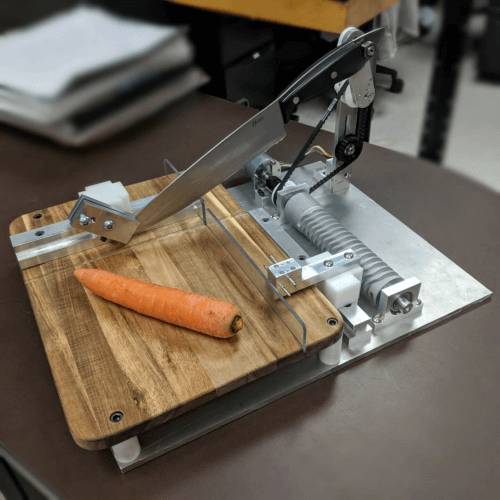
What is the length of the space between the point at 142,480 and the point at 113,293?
0.23 meters

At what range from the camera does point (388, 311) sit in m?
0.74

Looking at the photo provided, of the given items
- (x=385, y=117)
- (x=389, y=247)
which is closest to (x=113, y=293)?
(x=389, y=247)

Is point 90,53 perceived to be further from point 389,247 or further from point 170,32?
point 389,247

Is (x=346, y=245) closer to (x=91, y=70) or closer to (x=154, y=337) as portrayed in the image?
(x=154, y=337)

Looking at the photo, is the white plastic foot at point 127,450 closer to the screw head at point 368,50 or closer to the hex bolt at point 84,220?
the hex bolt at point 84,220

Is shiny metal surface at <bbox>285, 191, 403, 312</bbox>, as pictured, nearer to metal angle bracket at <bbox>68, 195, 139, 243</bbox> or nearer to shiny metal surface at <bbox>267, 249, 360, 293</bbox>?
shiny metal surface at <bbox>267, 249, 360, 293</bbox>

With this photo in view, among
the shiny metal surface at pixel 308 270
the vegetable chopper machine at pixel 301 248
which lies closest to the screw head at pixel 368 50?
the vegetable chopper machine at pixel 301 248

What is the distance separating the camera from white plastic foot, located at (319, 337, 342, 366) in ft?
2.25

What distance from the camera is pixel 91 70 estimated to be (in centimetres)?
172

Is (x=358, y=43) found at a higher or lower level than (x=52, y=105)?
higher

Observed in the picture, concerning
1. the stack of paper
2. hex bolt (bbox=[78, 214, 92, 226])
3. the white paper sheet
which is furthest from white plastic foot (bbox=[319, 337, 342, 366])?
the white paper sheet

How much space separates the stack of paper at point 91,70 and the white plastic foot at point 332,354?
977mm

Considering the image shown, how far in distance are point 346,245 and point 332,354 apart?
175 millimetres

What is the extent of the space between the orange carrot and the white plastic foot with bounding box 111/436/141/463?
142 mm
